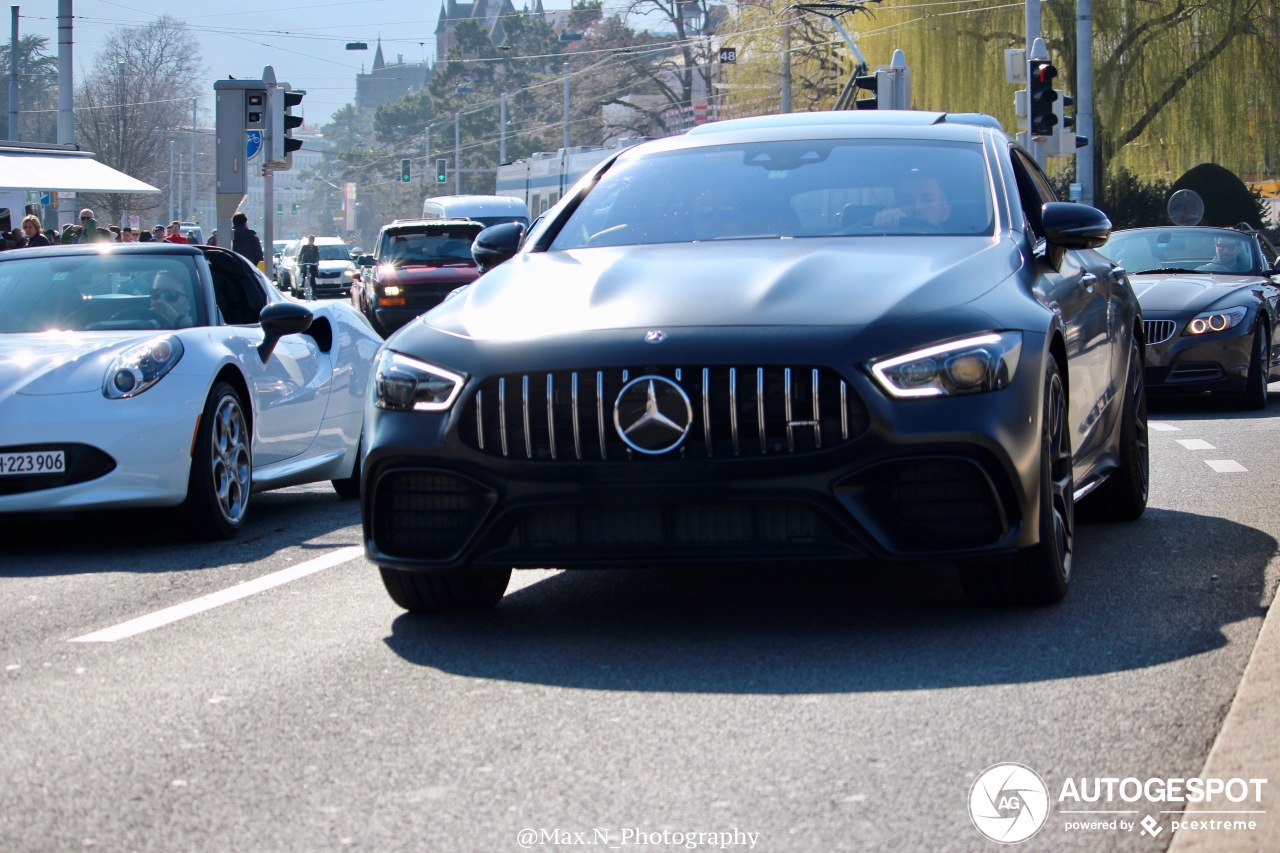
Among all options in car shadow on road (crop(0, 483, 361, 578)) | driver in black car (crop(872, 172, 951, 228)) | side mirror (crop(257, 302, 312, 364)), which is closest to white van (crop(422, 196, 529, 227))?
car shadow on road (crop(0, 483, 361, 578))

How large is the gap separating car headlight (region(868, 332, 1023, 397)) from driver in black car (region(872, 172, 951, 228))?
3.69 feet

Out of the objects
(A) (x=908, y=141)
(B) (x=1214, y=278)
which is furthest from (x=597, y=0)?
(A) (x=908, y=141)

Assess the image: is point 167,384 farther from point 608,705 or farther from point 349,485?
point 608,705

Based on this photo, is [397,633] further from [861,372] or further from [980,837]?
[980,837]

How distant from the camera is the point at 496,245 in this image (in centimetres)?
661

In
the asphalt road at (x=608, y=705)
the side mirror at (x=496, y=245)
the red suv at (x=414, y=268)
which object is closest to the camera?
the asphalt road at (x=608, y=705)

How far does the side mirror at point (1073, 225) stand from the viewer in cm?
605

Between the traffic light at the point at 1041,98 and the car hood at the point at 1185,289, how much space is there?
11.0 metres

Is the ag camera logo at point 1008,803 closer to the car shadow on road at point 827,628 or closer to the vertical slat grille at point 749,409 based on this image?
the car shadow on road at point 827,628

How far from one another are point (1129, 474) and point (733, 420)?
10.2 ft

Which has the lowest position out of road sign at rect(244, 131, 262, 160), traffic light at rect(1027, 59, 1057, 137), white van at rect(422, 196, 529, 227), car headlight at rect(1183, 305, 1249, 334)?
car headlight at rect(1183, 305, 1249, 334)

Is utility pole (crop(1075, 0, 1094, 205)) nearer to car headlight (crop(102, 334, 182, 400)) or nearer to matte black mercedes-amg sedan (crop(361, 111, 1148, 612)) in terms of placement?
car headlight (crop(102, 334, 182, 400))

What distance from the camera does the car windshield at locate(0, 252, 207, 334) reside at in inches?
340

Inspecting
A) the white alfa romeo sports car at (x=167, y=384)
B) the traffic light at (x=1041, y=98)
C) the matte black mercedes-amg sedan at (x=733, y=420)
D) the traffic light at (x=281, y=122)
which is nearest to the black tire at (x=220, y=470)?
the white alfa romeo sports car at (x=167, y=384)
